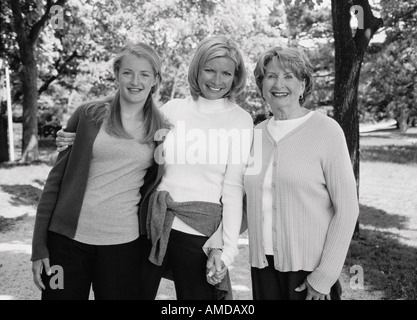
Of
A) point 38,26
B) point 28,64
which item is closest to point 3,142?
point 28,64

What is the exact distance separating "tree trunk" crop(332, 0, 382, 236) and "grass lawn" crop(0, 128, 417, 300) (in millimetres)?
1347

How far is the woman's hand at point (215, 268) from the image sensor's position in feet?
8.07

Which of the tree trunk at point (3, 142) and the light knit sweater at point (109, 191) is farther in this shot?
the tree trunk at point (3, 142)

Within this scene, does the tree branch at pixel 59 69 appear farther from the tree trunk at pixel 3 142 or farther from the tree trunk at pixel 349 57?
the tree trunk at pixel 349 57

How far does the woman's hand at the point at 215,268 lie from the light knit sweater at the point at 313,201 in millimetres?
227

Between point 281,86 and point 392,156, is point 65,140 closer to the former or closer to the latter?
point 281,86

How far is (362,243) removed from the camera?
647cm

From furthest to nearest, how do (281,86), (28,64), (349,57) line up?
(28,64), (349,57), (281,86)

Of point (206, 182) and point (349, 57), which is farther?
point (349, 57)

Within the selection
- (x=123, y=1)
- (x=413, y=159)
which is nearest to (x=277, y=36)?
(x=413, y=159)

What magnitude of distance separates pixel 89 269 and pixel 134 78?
3.62ft

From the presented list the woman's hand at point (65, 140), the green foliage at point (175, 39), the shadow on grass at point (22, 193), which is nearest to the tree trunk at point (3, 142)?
the green foliage at point (175, 39)
